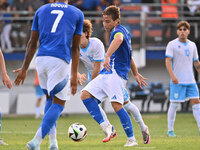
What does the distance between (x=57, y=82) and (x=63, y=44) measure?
50 cm

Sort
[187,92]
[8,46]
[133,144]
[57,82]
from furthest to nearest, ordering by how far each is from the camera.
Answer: [8,46]
[187,92]
[133,144]
[57,82]

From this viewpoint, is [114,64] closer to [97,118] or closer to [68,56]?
[97,118]

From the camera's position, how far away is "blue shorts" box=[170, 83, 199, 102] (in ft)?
35.9

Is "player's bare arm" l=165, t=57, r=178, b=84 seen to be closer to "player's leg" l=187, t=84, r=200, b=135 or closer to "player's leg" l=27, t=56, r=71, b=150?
"player's leg" l=187, t=84, r=200, b=135

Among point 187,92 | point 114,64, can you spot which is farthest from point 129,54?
point 187,92

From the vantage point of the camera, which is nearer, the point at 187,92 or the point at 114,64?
the point at 114,64

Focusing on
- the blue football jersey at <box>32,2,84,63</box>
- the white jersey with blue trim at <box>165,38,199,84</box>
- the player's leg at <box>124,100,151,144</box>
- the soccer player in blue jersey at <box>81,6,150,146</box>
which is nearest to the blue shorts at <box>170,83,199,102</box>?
the white jersey with blue trim at <box>165,38,199,84</box>

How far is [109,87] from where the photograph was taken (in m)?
8.09

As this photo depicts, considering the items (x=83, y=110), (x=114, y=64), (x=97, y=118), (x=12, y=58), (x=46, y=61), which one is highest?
(x=46, y=61)

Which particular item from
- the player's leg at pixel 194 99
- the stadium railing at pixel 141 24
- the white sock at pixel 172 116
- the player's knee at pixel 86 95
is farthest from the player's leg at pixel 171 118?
the stadium railing at pixel 141 24

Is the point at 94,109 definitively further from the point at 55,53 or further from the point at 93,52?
the point at 55,53

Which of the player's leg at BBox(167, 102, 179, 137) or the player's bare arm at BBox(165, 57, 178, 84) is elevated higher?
the player's bare arm at BBox(165, 57, 178, 84)

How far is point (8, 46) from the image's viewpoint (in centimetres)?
1988

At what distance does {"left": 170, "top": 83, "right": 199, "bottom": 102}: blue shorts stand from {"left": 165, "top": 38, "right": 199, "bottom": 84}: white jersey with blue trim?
0.41 feet
